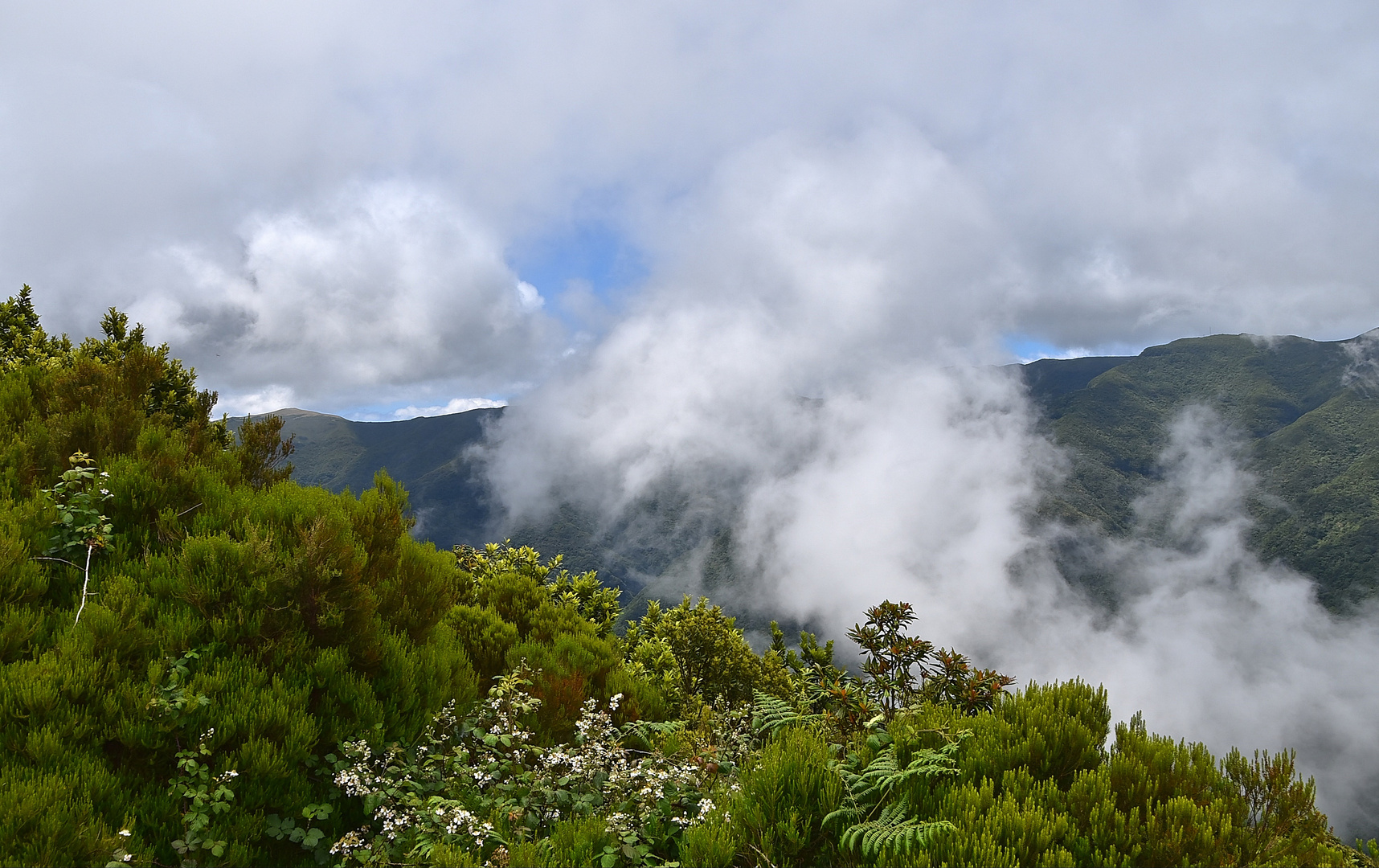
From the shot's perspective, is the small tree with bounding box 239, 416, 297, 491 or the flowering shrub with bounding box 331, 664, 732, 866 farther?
the small tree with bounding box 239, 416, 297, 491

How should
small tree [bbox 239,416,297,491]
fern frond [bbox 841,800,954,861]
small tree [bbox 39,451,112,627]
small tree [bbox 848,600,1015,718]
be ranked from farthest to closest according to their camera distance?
small tree [bbox 239,416,297,491] < small tree [bbox 848,600,1015,718] < small tree [bbox 39,451,112,627] < fern frond [bbox 841,800,954,861]

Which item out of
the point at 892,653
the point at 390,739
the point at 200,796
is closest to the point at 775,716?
the point at 892,653

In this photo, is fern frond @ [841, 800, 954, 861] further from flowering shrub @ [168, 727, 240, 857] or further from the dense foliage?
flowering shrub @ [168, 727, 240, 857]

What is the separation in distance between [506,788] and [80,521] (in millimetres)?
4513

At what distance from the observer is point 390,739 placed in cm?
518

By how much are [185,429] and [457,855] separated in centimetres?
722

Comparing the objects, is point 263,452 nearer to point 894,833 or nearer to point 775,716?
point 775,716

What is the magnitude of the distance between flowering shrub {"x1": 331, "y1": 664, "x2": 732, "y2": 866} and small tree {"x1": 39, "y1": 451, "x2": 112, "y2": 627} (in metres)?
2.97

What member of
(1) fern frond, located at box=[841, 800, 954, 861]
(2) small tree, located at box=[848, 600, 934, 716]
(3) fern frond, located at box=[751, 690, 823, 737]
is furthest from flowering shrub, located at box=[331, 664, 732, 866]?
(2) small tree, located at box=[848, 600, 934, 716]

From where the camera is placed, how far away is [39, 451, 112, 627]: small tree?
5387 mm

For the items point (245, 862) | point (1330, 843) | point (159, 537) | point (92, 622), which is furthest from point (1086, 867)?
point (159, 537)

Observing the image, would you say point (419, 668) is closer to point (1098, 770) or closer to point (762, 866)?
point (762, 866)

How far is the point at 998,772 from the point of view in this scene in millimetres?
4043

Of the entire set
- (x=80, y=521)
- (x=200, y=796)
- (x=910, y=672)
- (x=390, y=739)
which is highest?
(x=80, y=521)
